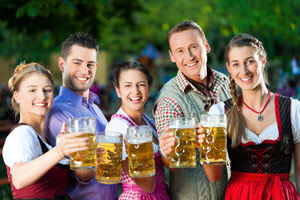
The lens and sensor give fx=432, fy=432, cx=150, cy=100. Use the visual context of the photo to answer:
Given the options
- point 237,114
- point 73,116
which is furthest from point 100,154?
point 237,114

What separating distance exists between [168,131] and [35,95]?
79 cm

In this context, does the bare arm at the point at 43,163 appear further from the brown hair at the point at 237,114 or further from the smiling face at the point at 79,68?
the brown hair at the point at 237,114

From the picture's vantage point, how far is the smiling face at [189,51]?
2832mm

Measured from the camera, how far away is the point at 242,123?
2.52m

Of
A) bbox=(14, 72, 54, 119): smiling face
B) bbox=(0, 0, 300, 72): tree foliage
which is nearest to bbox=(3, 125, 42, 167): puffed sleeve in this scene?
bbox=(14, 72, 54, 119): smiling face

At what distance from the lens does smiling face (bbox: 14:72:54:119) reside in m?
2.44

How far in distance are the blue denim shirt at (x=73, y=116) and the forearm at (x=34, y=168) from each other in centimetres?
37

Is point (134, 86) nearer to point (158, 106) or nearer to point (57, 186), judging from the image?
point (158, 106)

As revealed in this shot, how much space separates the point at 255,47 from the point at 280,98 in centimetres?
33

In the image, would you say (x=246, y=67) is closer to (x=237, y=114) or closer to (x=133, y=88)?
(x=237, y=114)

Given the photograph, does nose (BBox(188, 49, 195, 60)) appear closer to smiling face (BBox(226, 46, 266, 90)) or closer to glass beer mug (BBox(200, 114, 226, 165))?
smiling face (BBox(226, 46, 266, 90))

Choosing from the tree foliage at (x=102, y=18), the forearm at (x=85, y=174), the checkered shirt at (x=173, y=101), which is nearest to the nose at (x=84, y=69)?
the checkered shirt at (x=173, y=101)

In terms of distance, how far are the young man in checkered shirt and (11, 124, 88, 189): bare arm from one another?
0.69 metres

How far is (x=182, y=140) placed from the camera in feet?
7.20
